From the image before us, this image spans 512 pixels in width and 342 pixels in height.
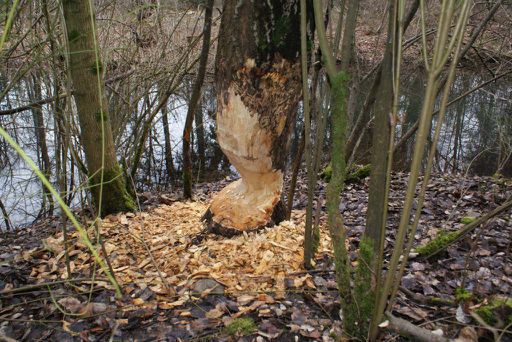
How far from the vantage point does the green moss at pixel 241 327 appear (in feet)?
5.02

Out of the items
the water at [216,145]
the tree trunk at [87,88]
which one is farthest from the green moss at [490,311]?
the water at [216,145]

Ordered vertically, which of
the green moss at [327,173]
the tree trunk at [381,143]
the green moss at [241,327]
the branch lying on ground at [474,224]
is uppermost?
the tree trunk at [381,143]

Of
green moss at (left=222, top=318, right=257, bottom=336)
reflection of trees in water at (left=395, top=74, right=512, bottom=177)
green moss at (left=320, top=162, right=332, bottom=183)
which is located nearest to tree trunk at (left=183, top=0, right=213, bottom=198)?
green moss at (left=320, top=162, right=332, bottom=183)

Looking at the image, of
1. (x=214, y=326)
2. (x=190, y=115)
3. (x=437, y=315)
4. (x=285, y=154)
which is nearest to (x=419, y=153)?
(x=437, y=315)

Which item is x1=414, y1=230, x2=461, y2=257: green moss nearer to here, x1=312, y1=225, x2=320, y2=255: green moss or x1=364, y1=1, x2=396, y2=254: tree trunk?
x1=312, y1=225, x2=320, y2=255: green moss

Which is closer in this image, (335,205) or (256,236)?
(335,205)

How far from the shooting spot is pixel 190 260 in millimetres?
2217

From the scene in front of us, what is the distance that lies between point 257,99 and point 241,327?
4.70 feet

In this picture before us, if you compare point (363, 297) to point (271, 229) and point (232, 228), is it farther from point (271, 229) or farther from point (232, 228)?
point (232, 228)

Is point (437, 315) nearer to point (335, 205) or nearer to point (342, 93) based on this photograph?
point (335, 205)

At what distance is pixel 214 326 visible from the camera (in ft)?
5.24

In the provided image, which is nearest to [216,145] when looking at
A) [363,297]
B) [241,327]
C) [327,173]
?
[327,173]

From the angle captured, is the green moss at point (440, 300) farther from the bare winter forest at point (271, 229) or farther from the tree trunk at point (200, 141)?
the tree trunk at point (200, 141)

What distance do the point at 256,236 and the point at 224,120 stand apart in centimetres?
90
